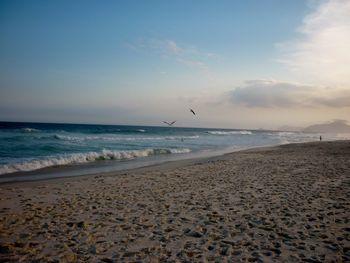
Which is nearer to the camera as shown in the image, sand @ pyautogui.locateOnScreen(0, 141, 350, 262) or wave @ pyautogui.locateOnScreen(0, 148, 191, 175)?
sand @ pyautogui.locateOnScreen(0, 141, 350, 262)

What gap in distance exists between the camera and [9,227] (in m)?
5.58

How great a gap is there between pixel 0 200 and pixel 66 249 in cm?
442

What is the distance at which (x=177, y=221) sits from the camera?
19.7ft

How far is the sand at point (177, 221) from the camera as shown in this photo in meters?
4.46

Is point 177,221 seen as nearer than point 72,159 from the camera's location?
Yes

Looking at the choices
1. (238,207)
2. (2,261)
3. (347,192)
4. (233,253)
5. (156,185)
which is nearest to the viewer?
(2,261)

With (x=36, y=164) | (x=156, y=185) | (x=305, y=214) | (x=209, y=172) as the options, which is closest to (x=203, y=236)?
(x=305, y=214)

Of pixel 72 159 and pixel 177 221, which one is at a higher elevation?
pixel 177 221

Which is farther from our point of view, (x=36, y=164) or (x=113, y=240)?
(x=36, y=164)

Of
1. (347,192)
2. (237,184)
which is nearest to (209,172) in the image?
(237,184)

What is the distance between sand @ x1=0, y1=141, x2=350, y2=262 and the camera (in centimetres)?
446

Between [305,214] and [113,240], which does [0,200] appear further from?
[305,214]

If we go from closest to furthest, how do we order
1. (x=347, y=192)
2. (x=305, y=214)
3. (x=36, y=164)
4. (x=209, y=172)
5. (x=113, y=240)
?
(x=113, y=240), (x=305, y=214), (x=347, y=192), (x=209, y=172), (x=36, y=164)

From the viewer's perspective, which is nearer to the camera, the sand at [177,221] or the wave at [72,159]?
the sand at [177,221]
